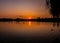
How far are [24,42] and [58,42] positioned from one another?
2391mm

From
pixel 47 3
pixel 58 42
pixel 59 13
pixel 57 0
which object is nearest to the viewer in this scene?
pixel 58 42

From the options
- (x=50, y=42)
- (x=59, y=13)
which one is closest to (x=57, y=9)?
(x=59, y=13)

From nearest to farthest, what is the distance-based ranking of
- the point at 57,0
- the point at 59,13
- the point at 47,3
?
the point at 57,0 < the point at 47,3 < the point at 59,13

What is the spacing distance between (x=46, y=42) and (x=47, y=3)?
717cm

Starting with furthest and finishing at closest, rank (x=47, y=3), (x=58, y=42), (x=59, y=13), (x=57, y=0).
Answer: (x=59, y=13) < (x=47, y=3) < (x=57, y=0) < (x=58, y=42)

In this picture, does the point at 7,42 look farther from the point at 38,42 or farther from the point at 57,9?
the point at 57,9

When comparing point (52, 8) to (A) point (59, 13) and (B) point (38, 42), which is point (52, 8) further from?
(B) point (38, 42)

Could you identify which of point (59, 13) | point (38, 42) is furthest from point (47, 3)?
point (38, 42)

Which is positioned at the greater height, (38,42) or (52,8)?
(52,8)

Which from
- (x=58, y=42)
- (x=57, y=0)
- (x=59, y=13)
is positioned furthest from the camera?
(x=59, y=13)

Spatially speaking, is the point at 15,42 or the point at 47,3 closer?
the point at 15,42

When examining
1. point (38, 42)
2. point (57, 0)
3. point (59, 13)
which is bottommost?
point (38, 42)

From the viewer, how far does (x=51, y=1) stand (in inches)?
788

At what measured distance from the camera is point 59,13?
74.2ft
